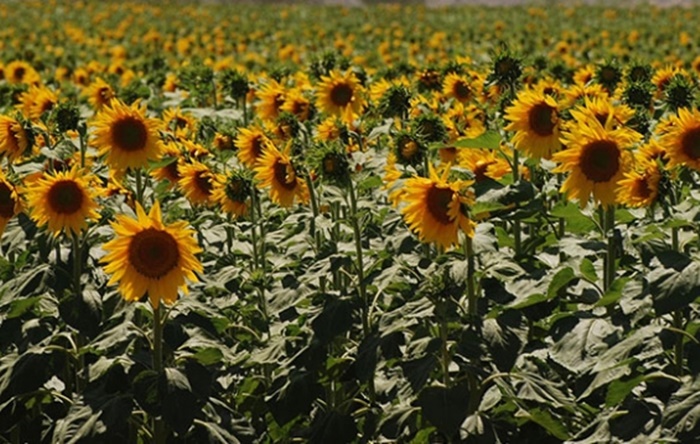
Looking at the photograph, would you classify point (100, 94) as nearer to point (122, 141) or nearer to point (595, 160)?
point (122, 141)

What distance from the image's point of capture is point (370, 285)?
4301 mm

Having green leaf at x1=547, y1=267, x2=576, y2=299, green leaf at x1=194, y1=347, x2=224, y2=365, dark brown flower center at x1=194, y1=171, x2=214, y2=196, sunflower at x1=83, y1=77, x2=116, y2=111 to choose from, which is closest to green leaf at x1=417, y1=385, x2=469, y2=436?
green leaf at x1=547, y1=267, x2=576, y2=299

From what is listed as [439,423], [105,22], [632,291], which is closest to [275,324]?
[439,423]

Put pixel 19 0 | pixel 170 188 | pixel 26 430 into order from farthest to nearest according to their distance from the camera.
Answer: pixel 19 0 < pixel 170 188 < pixel 26 430

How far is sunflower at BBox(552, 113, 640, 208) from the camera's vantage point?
12.4 feet

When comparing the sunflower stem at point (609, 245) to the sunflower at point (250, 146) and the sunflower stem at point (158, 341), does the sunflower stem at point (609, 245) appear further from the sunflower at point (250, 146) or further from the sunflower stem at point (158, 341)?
the sunflower at point (250, 146)

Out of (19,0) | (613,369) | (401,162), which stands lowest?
(19,0)

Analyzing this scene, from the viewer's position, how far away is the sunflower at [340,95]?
18.7ft

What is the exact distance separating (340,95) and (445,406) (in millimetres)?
2366

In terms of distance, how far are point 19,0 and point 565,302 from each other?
3297cm

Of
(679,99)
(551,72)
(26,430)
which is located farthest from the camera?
(551,72)

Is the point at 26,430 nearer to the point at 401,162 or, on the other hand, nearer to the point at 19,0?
the point at 401,162

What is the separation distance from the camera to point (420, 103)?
211 inches

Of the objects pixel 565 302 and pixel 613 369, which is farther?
pixel 565 302
